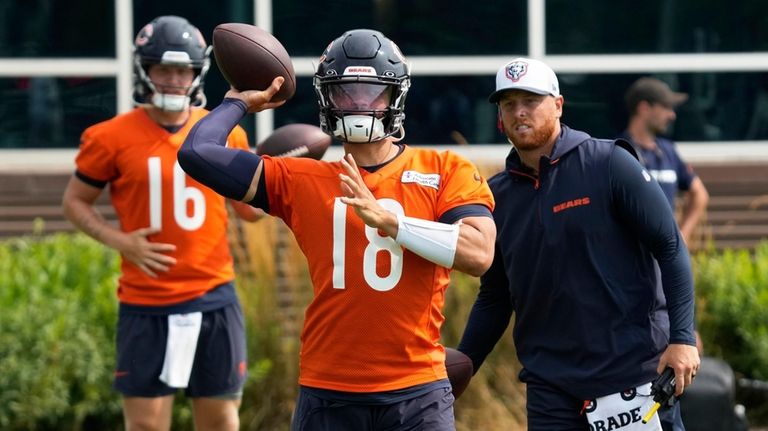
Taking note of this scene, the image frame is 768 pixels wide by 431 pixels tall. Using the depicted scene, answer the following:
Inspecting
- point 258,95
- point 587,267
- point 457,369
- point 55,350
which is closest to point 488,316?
point 457,369

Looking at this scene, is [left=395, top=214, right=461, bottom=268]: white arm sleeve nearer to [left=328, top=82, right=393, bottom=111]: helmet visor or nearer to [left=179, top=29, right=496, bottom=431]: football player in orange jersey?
[left=179, top=29, right=496, bottom=431]: football player in orange jersey

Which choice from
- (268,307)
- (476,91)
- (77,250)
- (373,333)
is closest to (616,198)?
(373,333)

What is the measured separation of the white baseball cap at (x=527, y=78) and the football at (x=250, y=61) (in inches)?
32.3

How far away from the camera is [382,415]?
14.5 ft

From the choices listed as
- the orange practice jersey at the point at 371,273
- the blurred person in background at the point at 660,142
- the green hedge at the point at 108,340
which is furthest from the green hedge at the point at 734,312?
the orange practice jersey at the point at 371,273

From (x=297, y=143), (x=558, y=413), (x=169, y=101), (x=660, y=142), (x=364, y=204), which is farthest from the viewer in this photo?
(x=660, y=142)

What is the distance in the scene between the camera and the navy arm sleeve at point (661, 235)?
4.77 metres

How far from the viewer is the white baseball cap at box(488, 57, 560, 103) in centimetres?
492

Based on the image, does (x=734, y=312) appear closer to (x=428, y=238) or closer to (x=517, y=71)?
(x=517, y=71)

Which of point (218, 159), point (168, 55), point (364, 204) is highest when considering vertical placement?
point (168, 55)

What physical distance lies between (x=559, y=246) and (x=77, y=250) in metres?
4.36

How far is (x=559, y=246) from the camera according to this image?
495cm

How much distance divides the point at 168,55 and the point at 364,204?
8.17ft

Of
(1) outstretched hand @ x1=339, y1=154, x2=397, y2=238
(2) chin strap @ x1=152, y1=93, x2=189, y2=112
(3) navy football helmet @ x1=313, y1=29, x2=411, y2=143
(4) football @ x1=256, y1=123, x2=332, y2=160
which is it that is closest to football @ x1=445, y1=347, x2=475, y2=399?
(1) outstretched hand @ x1=339, y1=154, x2=397, y2=238
